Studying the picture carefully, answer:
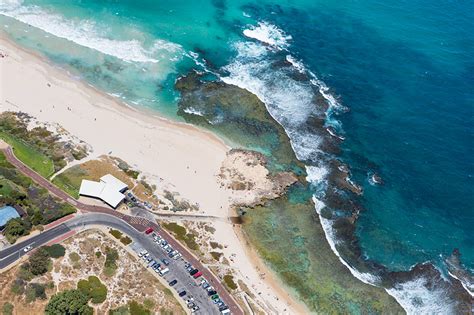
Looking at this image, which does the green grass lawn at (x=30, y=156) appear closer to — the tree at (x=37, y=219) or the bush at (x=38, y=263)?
the tree at (x=37, y=219)

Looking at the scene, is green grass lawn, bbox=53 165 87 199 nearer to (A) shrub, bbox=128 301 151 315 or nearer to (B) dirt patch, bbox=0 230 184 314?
(B) dirt patch, bbox=0 230 184 314

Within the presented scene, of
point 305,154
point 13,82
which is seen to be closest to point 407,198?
point 305,154

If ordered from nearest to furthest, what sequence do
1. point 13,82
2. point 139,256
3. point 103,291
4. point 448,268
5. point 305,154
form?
point 103,291
point 139,256
point 448,268
point 305,154
point 13,82

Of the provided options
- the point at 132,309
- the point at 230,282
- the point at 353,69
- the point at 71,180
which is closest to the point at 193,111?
the point at 71,180

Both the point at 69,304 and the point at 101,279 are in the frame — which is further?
the point at 101,279

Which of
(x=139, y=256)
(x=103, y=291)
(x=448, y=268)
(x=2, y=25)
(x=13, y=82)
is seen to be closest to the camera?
(x=103, y=291)

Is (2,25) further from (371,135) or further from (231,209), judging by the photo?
(371,135)

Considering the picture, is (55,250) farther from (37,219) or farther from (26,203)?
(26,203)

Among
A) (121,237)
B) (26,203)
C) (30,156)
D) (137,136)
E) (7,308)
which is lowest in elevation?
(7,308)
